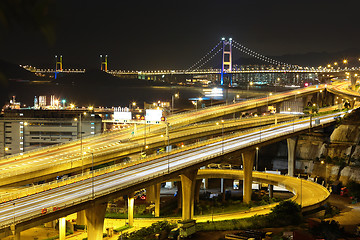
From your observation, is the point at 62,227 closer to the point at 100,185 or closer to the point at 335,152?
the point at 100,185

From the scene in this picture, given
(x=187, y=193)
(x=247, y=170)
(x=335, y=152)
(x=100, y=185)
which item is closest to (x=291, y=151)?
(x=335, y=152)

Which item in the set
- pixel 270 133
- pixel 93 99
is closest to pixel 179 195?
pixel 270 133

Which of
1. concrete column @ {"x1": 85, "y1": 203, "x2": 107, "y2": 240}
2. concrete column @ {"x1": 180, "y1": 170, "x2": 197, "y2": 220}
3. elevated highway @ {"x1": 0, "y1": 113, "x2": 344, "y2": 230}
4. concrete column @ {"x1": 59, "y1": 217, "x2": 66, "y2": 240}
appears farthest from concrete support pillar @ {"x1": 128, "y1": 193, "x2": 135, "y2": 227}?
concrete column @ {"x1": 85, "y1": 203, "x2": 107, "y2": 240}

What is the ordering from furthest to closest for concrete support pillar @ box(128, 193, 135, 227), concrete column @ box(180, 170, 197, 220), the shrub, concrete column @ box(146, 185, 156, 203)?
concrete column @ box(146, 185, 156, 203) → concrete column @ box(180, 170, 197, 220) → concrete support pillar @ box(128, 193, 135, 227) → the shrub

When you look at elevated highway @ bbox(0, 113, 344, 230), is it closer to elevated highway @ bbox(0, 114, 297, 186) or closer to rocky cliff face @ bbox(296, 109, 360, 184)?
elevated highway @ bbox(0, 114, 297, 186)

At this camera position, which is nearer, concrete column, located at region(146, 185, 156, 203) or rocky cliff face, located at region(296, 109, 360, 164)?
concrete column, located at region(146, 185, 156, 203)
